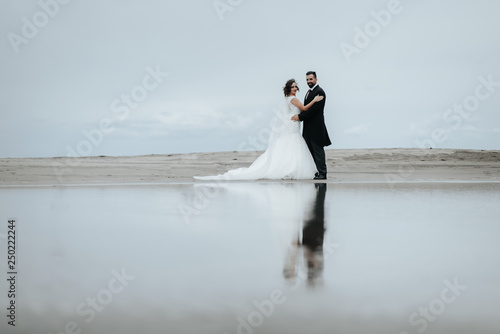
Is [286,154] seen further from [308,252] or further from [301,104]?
[308,252]

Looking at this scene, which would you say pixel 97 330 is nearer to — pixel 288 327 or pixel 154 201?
pixel 288 327

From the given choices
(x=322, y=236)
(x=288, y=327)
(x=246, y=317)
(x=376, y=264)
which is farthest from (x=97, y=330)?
(x=322, y=236)

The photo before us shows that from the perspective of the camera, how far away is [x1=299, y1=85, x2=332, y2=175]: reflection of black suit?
10109 millimetres

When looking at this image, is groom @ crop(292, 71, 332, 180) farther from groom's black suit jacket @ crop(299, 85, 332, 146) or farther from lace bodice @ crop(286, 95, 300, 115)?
lace bodice @ crop(286, 95, 300, 115)

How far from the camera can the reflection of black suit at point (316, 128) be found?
10.1 metres

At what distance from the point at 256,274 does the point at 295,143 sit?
8463mm

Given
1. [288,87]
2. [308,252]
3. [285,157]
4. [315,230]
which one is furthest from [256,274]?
[288,87]

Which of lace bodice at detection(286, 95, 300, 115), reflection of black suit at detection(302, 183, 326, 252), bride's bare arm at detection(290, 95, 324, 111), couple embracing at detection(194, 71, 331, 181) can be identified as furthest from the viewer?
lace bodice at detection(286, 95, 300, 115)

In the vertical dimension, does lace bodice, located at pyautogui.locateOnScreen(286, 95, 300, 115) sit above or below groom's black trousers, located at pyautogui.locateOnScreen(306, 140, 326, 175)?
above

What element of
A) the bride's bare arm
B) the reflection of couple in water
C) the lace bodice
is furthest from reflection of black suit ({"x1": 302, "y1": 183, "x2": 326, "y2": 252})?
the lace bodice

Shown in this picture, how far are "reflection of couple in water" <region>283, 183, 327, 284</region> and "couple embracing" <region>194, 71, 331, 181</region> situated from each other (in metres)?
6.45

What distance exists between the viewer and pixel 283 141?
413 inches

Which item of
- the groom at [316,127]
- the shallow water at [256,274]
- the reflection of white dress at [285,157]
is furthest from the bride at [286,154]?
the shallow water at [256,274]

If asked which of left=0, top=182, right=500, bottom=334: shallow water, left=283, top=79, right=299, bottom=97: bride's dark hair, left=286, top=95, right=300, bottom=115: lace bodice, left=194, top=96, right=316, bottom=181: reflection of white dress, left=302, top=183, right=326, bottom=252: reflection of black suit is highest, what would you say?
left=283, top=79, right=299, bottom=97: bride's dark hair
